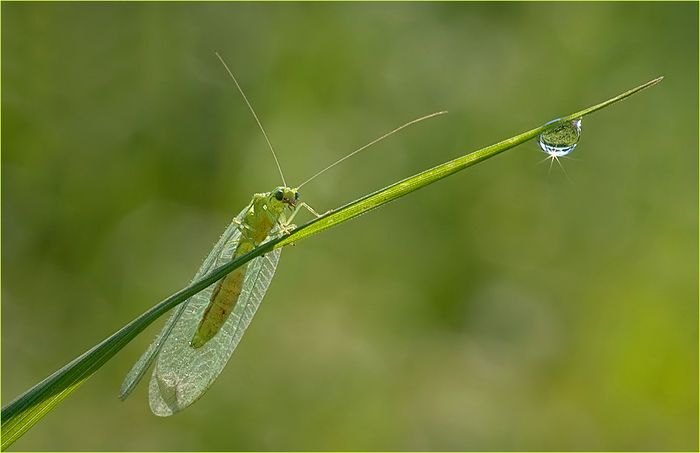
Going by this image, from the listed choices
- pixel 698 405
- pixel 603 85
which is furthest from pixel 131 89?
pixel 698 405

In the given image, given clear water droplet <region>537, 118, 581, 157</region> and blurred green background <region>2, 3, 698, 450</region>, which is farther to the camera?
blurred green background <region>2, 3, 698, 450</region>

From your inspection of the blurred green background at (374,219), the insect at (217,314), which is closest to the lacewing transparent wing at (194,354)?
the insect at (217,314)

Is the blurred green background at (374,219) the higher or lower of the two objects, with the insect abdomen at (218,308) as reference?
higher

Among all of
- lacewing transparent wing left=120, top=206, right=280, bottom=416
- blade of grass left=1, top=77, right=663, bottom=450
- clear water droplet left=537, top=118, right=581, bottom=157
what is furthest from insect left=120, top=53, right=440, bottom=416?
blade of grass left=1, top=77, right=663, bottom=450

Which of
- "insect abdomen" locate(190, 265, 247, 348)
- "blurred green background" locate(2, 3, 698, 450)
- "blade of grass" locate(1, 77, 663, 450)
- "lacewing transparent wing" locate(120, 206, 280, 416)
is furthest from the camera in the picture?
"blurred green background" locate(2, 3, 698, 450)

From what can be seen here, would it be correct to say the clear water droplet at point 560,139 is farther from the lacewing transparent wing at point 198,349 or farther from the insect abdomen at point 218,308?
the insect abdomen at point 218,308

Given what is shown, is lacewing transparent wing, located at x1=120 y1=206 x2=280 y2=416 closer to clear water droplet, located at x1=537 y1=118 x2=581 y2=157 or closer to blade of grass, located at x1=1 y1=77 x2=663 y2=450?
blade of grass, located at x1=1 y1=77 x2=663 y2=450

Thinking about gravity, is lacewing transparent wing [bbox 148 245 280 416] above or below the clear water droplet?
below
